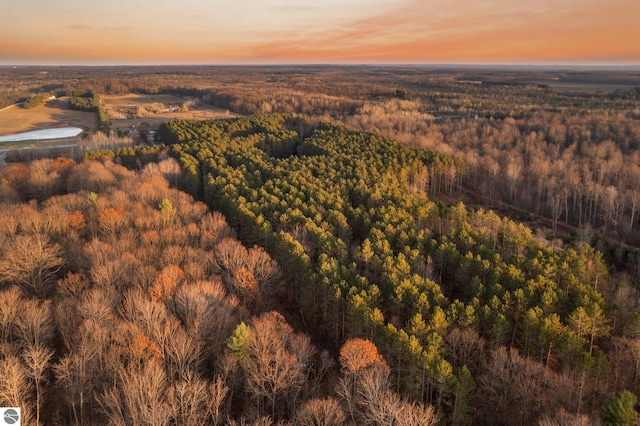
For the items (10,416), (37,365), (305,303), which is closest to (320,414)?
(10,416)

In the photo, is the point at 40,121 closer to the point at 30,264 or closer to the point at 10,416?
the point at 30,264

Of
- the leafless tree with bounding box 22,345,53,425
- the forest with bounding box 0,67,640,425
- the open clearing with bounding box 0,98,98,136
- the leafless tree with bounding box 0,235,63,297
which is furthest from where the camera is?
the open clearing with bounding box 0,98,98,136

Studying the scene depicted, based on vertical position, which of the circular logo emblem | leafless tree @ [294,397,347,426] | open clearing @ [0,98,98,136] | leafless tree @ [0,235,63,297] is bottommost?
leafless tree @ [294,397,347,426]

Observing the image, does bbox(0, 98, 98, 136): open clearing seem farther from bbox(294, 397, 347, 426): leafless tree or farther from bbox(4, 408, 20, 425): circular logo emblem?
bbox(294, 397, 347, 426): leafless tree

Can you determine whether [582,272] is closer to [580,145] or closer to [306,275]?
[306,275]

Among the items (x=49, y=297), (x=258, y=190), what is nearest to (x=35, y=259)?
(x=49, y=297)

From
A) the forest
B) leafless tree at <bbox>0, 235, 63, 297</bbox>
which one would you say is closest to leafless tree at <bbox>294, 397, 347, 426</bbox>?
the forest
